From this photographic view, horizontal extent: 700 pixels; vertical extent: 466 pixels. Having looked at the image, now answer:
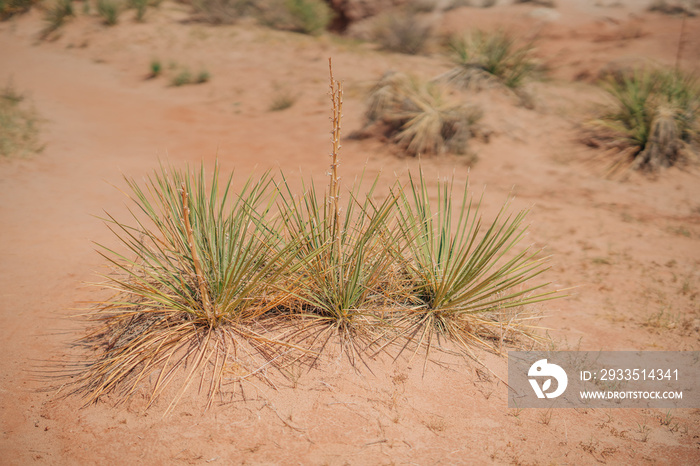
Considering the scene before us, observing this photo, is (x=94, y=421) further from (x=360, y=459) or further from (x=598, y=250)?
(x=598, y=250)

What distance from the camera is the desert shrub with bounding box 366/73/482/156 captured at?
24.4ft

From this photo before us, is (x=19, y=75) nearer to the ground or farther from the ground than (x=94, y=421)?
farther from the ground

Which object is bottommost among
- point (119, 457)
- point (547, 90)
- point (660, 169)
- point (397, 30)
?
point (119, 457)

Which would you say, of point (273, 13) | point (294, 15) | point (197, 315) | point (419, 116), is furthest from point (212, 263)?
Answer: point (273, 13)

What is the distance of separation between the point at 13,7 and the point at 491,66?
13911 millimetres

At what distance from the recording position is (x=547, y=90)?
985 centimetres

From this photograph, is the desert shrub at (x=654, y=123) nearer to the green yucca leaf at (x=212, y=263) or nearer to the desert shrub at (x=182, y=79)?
the green yucca leaf at (x=212, y=263)

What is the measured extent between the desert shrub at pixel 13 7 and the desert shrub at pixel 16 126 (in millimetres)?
6387

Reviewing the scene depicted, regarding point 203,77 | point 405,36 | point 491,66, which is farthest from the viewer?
point 405,36

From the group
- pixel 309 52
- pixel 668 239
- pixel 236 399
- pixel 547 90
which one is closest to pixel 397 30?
pixel 309 52

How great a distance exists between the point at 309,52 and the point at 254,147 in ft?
17.5

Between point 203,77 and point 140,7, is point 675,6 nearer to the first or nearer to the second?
point 203,77

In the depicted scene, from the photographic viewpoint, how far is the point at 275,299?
9.46 ft

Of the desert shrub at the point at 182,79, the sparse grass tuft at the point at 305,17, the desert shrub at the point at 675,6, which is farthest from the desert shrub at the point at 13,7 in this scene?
the desert shrub at the point at 675,6
